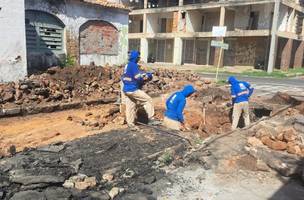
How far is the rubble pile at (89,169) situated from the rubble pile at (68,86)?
14.8ft

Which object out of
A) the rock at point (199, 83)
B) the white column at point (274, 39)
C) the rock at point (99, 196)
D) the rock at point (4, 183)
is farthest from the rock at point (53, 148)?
the white column at point (274, 39)

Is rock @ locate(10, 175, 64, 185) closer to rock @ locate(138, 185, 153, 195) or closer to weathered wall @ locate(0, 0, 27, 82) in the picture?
rock @ locate(138, 185, 153, 195)

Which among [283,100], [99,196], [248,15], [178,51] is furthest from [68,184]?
[178,51]

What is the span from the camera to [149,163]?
5.98m

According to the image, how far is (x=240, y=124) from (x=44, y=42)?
9258 millimetres

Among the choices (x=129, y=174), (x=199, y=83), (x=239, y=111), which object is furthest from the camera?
(x=199, y=83)

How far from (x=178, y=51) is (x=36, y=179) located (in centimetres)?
3503

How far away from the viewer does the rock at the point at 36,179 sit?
4879mm

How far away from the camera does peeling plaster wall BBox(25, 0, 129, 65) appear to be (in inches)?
593

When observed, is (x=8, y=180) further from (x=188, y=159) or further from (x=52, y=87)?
(x=52, y=87)

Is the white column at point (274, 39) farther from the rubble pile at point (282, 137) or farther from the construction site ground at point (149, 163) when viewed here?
the rubble pile at point (282, 137)

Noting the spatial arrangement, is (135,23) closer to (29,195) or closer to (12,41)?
(12,41)

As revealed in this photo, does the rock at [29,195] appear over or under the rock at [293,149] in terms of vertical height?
under

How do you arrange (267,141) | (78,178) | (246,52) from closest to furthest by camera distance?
(78,178) < (267,141) < (246,52)
